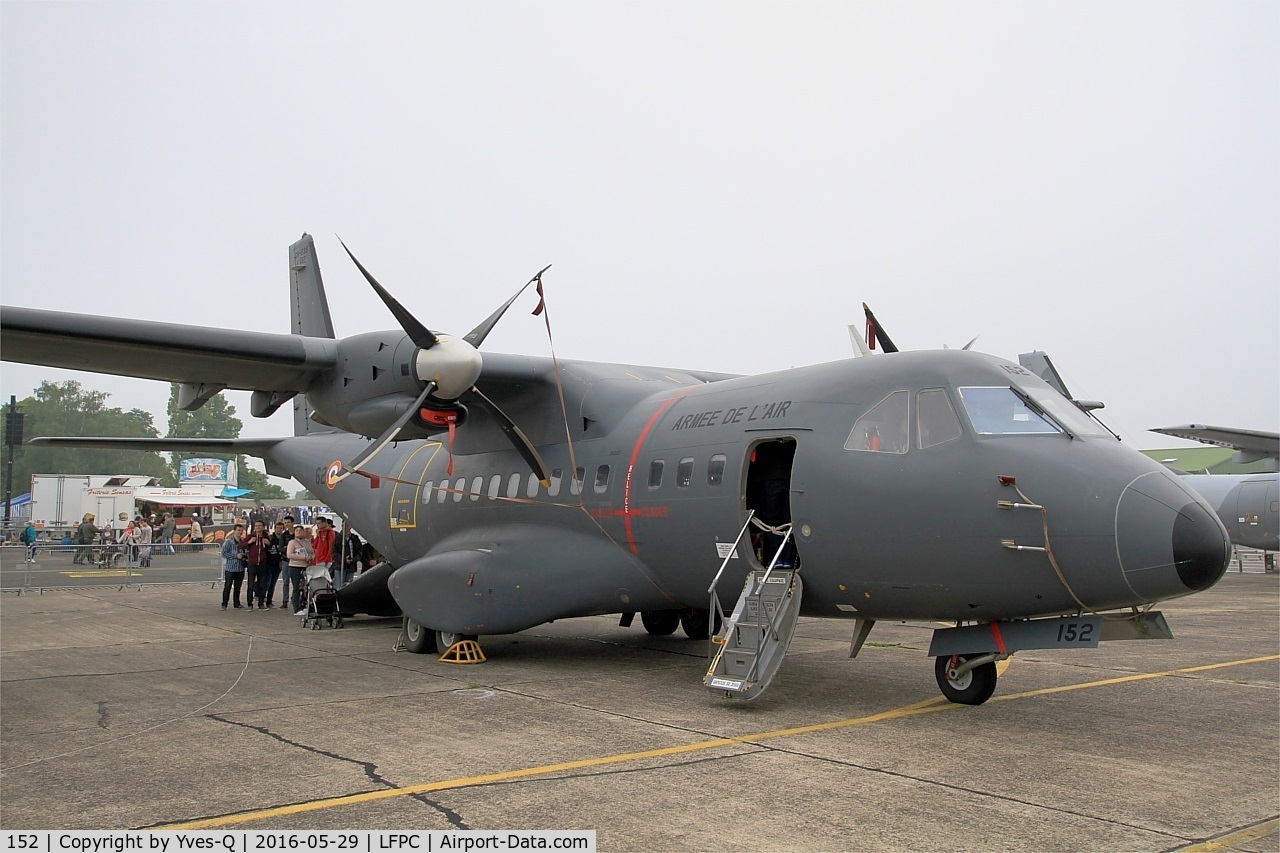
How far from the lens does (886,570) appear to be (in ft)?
26.9

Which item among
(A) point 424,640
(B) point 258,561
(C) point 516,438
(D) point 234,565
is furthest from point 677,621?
(D) point 234,565

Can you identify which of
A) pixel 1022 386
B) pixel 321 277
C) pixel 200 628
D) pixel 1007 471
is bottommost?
pixel 200 628

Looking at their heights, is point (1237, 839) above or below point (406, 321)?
below

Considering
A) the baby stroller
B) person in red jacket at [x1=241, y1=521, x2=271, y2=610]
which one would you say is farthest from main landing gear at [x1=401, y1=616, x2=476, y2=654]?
person in red jacket at [x1=241, y1=521, x2=271, y2=610]

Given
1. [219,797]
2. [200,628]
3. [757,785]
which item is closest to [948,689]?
[757,785]

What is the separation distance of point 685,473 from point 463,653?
3943 millimetres

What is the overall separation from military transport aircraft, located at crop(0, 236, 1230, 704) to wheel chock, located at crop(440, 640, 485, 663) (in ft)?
0.21

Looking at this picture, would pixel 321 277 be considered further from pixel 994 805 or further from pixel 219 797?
pixel 994 805

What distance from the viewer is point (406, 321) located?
1073cm

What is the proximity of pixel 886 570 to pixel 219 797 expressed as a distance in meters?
5.21

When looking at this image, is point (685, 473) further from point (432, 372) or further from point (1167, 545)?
point (1167, 545)

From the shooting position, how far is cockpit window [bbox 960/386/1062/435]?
7.90 meters

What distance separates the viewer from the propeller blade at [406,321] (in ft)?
35.0

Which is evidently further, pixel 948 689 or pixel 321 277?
pixel 321 277
